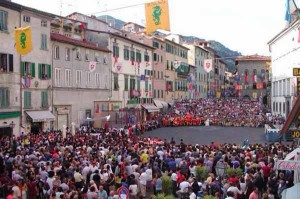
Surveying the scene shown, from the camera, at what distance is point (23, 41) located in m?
27.7

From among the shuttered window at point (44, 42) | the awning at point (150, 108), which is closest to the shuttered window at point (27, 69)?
the shuttered window at point (44, 42)

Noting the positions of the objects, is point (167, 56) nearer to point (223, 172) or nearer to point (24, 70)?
point (24, 70)

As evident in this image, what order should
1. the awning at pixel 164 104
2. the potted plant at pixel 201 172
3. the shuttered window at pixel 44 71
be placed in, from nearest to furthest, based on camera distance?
the potted plant at pixel 201 172 → the shuttered window at pixel 44 71 → the awning at pixel 164 104

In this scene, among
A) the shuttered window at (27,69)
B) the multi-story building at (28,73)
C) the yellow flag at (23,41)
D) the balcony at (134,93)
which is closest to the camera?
the yellow flag at (23,41)

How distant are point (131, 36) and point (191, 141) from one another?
26623mm

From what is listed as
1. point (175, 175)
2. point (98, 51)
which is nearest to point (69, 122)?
point (98, 51)

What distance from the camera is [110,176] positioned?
16.2m

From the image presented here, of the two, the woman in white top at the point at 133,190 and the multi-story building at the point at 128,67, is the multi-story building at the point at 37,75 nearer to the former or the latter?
the multi-story building at the point at 128,67

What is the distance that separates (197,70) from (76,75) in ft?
174

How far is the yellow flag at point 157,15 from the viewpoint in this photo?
21.3 m

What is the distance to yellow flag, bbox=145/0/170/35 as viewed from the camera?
2130cm

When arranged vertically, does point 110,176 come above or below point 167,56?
below

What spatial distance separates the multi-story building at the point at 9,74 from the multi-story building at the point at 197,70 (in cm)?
5433

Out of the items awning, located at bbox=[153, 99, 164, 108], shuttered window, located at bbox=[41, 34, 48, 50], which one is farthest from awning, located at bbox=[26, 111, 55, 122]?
awning, located at bbox=[153, 99, 164, 108]
